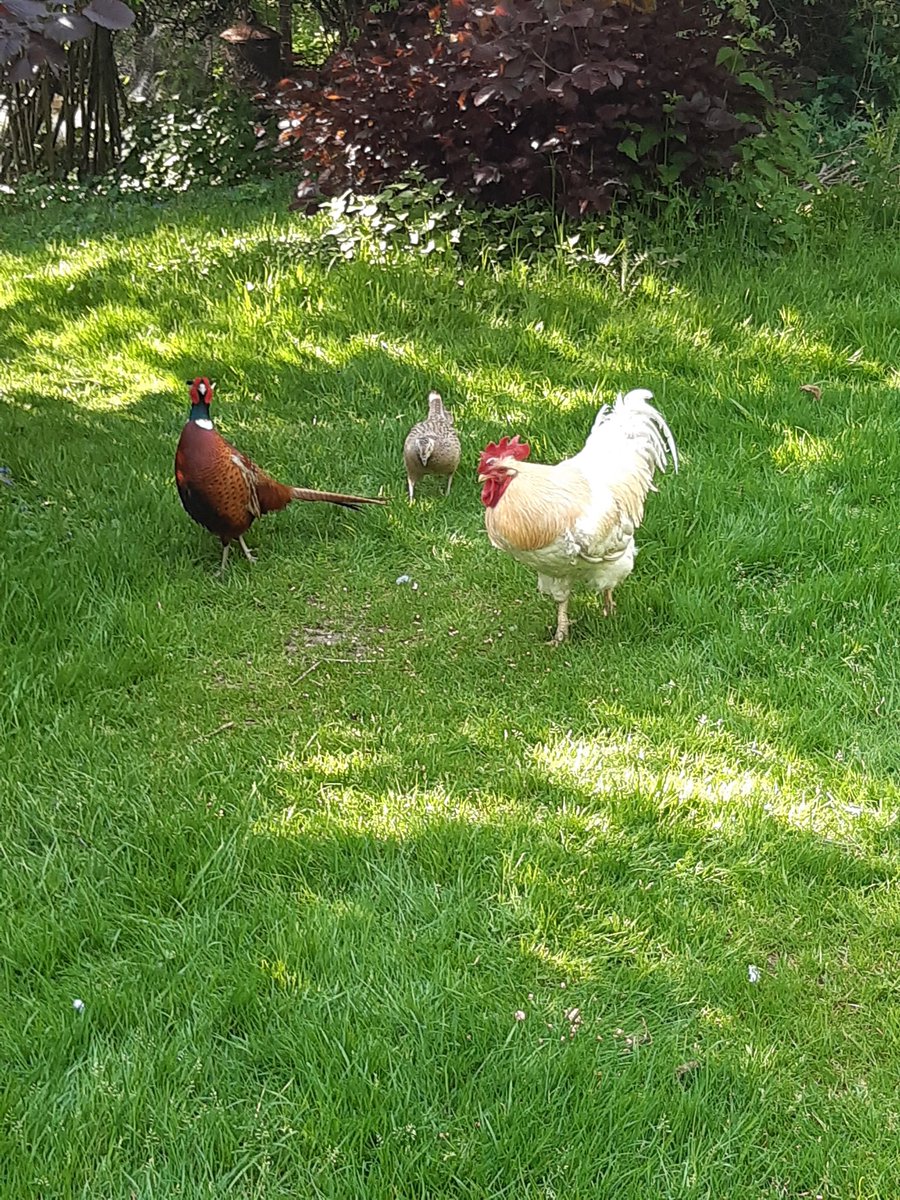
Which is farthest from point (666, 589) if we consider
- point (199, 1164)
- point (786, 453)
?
point (199, 1164)

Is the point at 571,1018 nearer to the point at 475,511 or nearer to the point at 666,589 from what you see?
the point at 666,589

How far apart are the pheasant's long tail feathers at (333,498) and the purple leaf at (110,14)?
67.6 inches

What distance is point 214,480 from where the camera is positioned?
12.8ft

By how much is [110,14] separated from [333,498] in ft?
6.10

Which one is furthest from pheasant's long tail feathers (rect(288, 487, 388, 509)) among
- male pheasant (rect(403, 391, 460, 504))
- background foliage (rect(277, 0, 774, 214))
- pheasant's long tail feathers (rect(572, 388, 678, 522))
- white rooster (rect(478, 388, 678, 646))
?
background foliage (rect(277, 0, 774, 214))

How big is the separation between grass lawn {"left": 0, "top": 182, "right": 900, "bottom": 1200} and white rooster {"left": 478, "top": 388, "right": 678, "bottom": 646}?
0.97 ft

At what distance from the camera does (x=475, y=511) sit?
184 inches

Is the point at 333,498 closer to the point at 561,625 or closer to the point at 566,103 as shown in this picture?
the point at 561,625

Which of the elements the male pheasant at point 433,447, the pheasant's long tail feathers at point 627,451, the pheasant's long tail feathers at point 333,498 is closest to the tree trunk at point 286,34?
the male pheasant at point 433,447

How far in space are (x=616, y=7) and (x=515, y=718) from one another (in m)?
4.72

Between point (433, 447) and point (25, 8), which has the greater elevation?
point (25, 8)

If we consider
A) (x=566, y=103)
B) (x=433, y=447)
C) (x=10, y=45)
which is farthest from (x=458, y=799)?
(x=566, y=103)

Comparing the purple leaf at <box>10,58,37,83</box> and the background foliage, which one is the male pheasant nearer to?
the purple leaf at <box>10,58,37,83</box>

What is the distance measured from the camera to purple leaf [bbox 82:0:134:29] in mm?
3213
